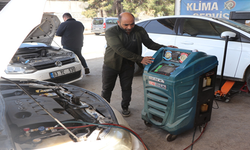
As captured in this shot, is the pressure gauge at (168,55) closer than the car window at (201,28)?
Yes

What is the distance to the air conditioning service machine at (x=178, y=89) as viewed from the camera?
7.34 ft

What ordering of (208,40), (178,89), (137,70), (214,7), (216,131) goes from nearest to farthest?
(178,89) < (216,131) < (208,40) < (137,70) < (214,7)

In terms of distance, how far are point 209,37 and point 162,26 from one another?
1085 mm

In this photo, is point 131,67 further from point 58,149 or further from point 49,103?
point 58,149

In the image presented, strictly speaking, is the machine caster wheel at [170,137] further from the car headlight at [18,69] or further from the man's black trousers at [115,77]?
the car headlight at [18,69]

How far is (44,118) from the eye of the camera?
1.50 metres

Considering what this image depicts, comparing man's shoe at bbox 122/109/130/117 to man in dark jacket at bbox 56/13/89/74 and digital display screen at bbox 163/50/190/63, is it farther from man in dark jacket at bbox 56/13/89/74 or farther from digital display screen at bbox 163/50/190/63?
man in dark jacket at bbox 56/13/89/74

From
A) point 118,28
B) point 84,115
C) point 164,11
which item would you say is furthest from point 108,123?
point 164,11

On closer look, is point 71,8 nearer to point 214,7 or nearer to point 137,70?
point 214,7

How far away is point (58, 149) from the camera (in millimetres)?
1246

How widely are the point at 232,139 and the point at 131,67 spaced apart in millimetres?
1585

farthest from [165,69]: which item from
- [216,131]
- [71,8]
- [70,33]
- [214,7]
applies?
[71,8]

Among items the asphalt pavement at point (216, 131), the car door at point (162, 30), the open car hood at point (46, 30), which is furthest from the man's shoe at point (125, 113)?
the open car hood at point (46, 30)

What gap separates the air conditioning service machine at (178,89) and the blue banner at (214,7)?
5022 mm
